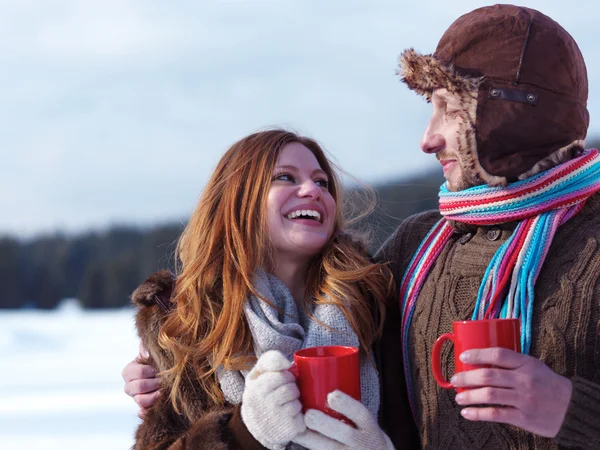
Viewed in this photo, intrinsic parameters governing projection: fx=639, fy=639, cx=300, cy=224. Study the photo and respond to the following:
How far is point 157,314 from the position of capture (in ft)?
7.09

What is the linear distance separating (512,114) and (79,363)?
539cm

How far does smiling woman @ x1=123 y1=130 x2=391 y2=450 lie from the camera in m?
1.98

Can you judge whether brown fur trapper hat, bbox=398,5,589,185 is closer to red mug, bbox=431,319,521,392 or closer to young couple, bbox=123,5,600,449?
young couple, bbox=123,5,600,449

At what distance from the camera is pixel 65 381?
5402mm

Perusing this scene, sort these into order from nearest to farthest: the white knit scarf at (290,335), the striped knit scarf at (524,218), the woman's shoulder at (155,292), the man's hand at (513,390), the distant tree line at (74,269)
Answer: the man's hand at (513,390) < the striped knit scarf at (524,218) < the white knit scarf at (290,335) < the woman's shoulder at (155,292) < the distant tree line at (74,269)

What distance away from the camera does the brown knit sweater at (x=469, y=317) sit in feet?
5.26

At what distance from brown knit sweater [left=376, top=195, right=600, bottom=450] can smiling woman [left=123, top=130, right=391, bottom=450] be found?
147mm

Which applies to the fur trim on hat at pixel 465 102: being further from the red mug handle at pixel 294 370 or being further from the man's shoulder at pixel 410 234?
the red mug handle at pixel 294 370

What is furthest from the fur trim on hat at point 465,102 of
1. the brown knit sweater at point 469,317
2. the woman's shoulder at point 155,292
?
the woman's shoulder at point 155,292

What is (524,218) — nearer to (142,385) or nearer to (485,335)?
(485,335)

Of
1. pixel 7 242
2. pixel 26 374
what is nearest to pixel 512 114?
pixel 26 374

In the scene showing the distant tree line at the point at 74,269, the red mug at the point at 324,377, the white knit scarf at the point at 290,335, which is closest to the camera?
the red mug at the point at 324,377

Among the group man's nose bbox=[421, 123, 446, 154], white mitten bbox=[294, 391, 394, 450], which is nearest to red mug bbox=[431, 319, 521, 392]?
white mitten bbox=[294, 391, 394, 450]

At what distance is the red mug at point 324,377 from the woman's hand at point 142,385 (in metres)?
0.70
